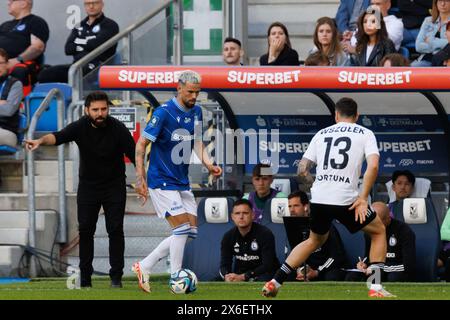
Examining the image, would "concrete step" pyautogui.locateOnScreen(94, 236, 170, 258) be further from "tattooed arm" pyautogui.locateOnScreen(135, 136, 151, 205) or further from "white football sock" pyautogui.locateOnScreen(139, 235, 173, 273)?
"tattooed arm" pyautogui.locateOnScreen(135, 136, 151, 205)

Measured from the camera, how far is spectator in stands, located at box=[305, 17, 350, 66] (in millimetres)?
18078

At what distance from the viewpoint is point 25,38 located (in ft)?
68.8

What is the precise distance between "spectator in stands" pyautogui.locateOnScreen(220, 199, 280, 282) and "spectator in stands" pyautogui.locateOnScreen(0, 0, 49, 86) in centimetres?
544

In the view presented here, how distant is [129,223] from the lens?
1841 cm

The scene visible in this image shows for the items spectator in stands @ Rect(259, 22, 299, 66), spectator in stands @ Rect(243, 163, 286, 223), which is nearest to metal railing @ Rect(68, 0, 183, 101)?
spectator in stands @ Rect(259, 22, 299, 66)

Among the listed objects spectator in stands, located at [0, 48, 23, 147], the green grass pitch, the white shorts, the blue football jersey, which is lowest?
the green grass pitch

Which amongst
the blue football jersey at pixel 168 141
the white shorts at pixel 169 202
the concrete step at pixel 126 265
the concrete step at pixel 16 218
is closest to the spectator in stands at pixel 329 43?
the concrete step at pixel 126 265

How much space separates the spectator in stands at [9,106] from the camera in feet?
62.8

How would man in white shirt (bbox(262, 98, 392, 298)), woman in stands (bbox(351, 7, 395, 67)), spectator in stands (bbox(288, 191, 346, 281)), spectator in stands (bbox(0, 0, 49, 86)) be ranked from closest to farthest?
man in white shirt (bbox(262, 98, 392, 298)) < spectator in stands (bbox(288, 191, 346, 281)) < woman in stands (bbox(351, 7, 395, 67)) < spectator in stands (bbox(0, 0, 49, 86))

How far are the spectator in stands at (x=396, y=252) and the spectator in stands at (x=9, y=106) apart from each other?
17.8 ft

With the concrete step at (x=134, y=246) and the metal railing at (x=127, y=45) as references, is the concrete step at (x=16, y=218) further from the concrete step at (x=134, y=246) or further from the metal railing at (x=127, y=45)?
the metal railing at (x=127, y=45)

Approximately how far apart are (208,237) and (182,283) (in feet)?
12.5

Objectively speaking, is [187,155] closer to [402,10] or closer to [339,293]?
[339,293]
